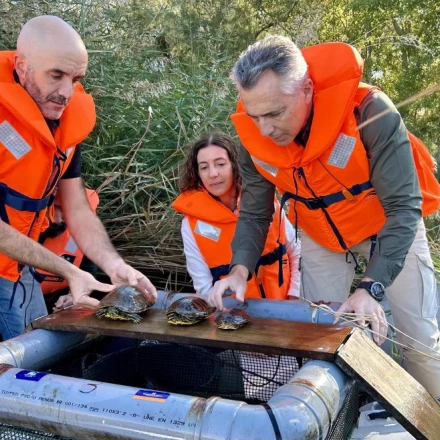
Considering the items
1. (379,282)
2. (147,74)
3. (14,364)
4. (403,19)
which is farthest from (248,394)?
(403,19)

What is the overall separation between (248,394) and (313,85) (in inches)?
52.5

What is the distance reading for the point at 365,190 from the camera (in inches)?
98.3

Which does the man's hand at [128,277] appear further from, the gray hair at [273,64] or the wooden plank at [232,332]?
the gray hair at [273,64]

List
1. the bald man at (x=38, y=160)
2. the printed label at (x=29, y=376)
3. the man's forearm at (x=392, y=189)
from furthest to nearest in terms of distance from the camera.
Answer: the bald man at (x=38, y=160), the man's forearm at (x=392, y=189), the printed label at (x=29, y=376)

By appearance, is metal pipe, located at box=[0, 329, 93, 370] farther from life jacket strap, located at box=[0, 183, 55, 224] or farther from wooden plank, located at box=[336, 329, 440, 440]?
wooden plank, located at box=[336, 329, 440, 440]

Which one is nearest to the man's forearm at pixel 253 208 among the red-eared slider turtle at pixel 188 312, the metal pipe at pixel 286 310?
the metal pipe at pixel 286 310

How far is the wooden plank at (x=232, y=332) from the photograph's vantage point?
1.73 metres

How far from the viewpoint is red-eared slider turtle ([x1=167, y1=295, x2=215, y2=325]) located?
203 centimetres

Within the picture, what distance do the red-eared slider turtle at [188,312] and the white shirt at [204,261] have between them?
3.38ft

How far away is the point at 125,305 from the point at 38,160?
1.05 metres

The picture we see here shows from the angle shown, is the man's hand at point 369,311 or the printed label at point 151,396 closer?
the printed label at point 151,396

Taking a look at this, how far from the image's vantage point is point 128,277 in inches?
99.1

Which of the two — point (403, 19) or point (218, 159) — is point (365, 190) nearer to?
point (218, 159)

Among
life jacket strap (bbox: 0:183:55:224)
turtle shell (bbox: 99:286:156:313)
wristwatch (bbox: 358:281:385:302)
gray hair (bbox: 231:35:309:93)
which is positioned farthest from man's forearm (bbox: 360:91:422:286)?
life jacket strap (bbox: 0:183:55:224)
